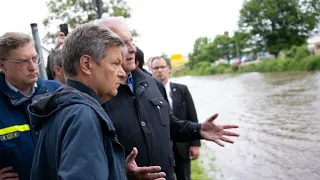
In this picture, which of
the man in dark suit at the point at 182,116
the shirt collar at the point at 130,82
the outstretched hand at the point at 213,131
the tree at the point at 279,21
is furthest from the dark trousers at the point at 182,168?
the tree at the point at 279,21

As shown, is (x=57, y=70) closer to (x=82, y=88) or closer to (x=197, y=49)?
(x=82, y=88)

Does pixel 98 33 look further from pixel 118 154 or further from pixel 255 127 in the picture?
pixel 255 127

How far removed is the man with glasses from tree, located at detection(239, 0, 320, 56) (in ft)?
166

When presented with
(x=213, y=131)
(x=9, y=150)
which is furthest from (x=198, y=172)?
(x=9, y=150)

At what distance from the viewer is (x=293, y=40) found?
160 feet

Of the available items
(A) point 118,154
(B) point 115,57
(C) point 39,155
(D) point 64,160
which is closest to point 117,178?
(A) point 118,154

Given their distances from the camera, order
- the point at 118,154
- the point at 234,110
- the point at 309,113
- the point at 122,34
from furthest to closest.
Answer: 1. the point at 234,110
2. the point at 309,113
3. the point at 122,34
4. the point at 118,154

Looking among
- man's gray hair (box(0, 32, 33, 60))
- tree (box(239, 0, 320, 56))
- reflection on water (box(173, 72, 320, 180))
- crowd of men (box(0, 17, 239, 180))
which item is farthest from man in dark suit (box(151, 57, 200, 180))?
tree (box(239, 0, 320, 56))

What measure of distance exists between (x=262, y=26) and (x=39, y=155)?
5388 cm

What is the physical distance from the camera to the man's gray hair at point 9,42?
247 centimetres

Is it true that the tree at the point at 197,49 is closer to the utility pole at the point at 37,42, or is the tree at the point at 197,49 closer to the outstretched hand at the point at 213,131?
the utility pole at the point at 37,42

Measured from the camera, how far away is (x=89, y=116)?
137 cm

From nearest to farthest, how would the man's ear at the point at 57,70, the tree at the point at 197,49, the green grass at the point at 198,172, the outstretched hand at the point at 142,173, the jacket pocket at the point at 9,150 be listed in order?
the outstretched hand at the point at 142,173, the jacket pocket at the point at 9,150, the man's ear at the point at 57,70, the green grass at the point at 198,172, the tree at the point at 197,49

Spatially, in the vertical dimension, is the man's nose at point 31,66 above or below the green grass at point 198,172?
above
